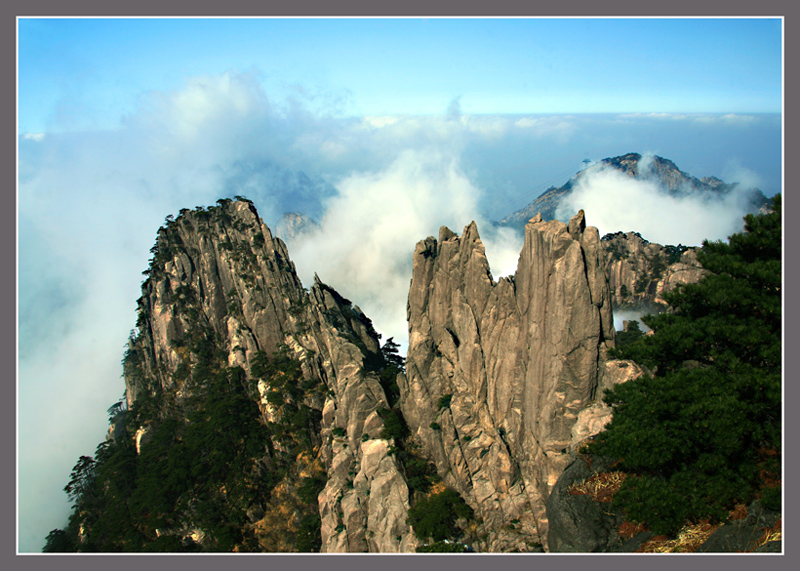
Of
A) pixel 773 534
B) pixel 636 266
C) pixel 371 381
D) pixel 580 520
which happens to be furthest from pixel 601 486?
pixel 636 266

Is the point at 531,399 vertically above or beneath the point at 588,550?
above

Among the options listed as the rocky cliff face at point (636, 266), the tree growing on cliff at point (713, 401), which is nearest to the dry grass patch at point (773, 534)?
the tree growing on cliff at point (713, 401)

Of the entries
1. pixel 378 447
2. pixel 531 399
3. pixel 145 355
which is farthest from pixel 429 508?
pixel 145 355

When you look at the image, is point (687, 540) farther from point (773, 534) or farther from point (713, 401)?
point (713, 401)

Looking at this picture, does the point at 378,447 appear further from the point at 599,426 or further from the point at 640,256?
the point at 640,256

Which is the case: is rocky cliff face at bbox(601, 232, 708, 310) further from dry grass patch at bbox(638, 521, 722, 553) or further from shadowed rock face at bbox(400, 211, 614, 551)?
dry grass patch at bbox(638, 521, 722, 553)

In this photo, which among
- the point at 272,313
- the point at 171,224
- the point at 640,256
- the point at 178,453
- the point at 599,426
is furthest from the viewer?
the point at 640,256
